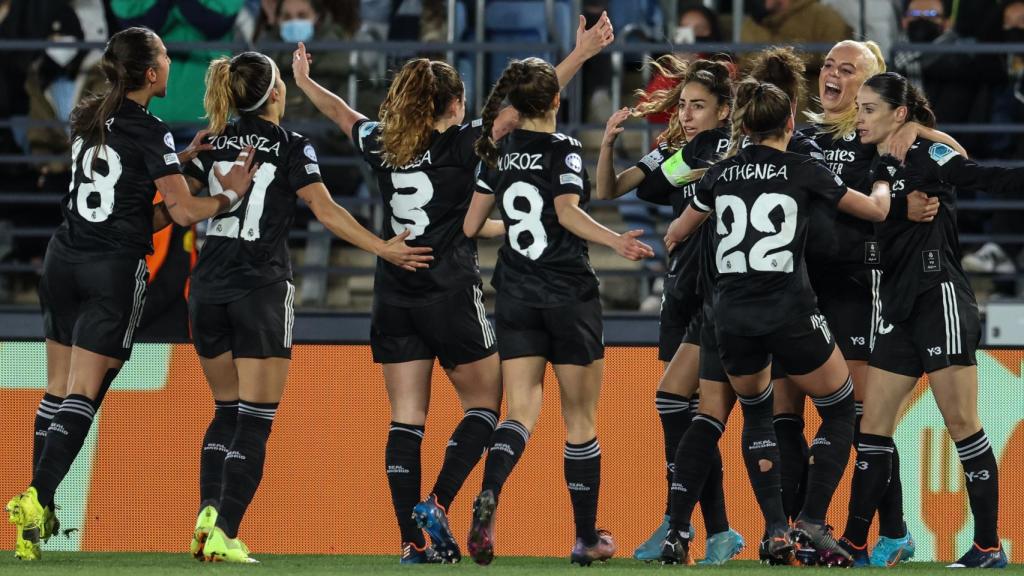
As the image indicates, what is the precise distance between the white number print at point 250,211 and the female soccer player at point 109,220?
4 cm

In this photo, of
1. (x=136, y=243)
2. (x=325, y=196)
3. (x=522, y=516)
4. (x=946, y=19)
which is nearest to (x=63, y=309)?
(x=136, y=243)

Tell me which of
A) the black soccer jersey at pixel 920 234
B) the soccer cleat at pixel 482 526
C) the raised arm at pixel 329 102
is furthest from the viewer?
the raised arm at pixel 329 102

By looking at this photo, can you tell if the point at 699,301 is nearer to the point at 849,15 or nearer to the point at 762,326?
the point at 762,326

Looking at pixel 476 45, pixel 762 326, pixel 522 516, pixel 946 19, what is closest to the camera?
pixel 762 326

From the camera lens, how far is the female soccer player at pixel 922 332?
588 cm

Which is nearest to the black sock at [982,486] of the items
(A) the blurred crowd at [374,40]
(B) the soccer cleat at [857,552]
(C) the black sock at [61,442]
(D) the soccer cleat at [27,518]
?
(B) the soccer cleat at [857,552]

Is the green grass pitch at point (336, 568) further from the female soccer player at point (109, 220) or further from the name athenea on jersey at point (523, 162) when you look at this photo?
the name athenea on jersey at point (523, 162)

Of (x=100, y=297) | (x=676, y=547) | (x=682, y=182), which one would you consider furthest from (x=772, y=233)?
(x=100, y=297)

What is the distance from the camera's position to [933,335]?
5875mm

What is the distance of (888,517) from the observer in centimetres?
641

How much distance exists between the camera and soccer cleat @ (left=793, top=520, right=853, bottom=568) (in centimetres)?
584

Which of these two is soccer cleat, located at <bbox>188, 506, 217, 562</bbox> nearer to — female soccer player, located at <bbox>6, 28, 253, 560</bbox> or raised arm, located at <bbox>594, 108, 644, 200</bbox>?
female soccer player, located at <bbox>6, 28, 253, 560</bbox>

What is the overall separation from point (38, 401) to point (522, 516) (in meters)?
2.32

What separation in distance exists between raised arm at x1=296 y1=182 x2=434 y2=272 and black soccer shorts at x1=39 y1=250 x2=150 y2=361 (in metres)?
0.75
